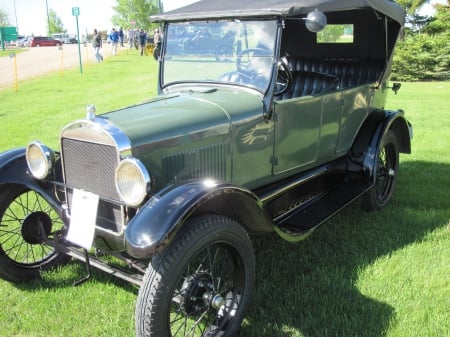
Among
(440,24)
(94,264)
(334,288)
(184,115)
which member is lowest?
(334,288)

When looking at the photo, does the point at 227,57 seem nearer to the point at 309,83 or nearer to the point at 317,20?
the point at 317,20

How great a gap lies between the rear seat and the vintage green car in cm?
6

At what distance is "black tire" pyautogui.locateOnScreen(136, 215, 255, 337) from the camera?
2244mm

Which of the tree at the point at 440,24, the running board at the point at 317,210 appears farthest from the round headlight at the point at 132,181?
the tree at the point at 440,24

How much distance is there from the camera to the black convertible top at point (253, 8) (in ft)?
10.1

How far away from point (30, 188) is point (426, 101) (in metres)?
10.6

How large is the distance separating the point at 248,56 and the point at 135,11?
48239 millimetres

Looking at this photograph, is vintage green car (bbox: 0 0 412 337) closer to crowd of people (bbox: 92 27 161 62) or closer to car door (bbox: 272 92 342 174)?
car door (bbox: 272 92 342 174)

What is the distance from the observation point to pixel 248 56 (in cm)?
334

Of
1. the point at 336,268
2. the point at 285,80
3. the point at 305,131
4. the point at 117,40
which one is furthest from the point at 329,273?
the point at 117,40

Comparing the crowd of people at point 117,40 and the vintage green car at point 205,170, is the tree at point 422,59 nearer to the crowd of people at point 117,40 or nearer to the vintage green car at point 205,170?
the crowd of people at point 117,40

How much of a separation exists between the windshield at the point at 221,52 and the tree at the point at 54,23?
79218 mm

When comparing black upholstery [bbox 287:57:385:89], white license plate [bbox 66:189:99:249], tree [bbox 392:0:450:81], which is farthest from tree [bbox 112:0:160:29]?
white license plate [bbox 66:189:99:249]

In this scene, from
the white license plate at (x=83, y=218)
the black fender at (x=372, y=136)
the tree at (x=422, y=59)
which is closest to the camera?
the white license plate at (x=83, y=218)
